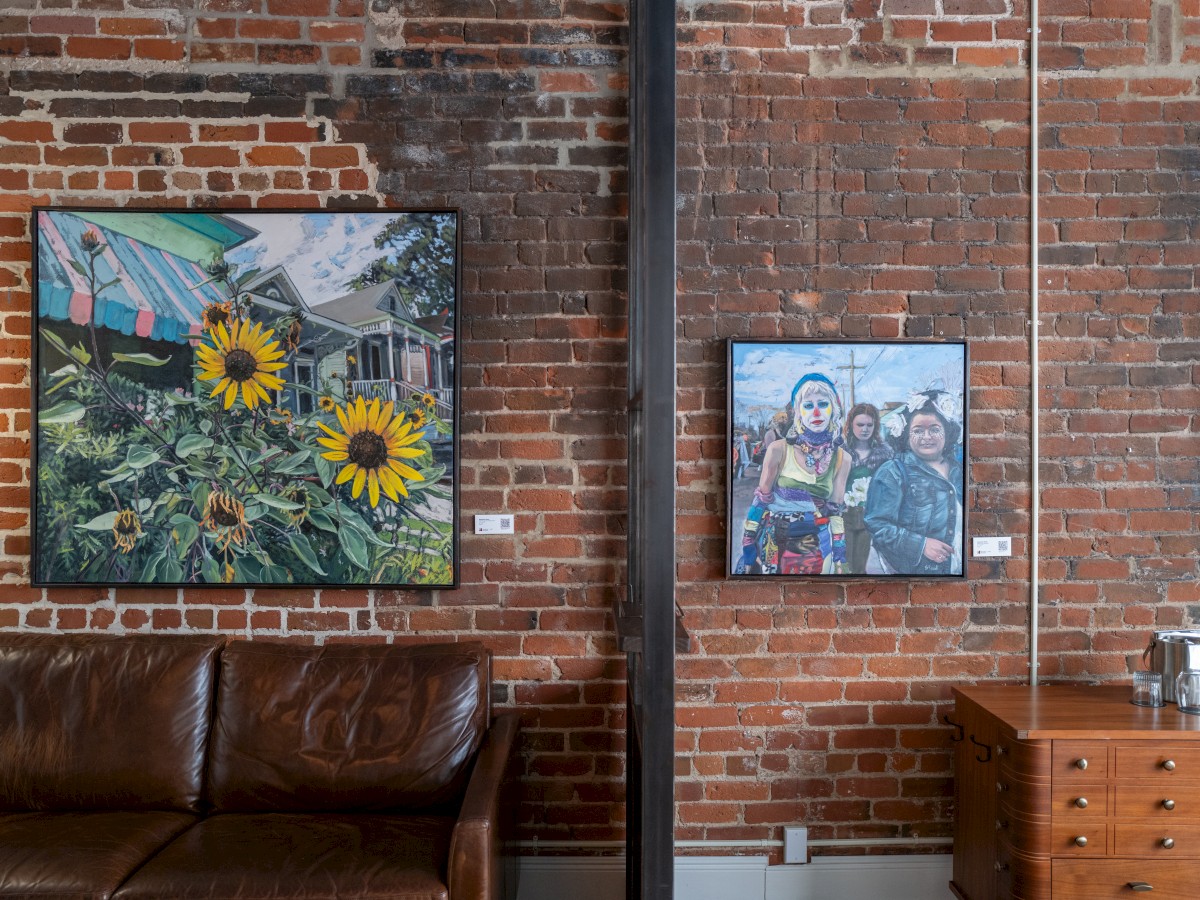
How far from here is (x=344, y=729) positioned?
241cm

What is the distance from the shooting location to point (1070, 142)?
2682 mm

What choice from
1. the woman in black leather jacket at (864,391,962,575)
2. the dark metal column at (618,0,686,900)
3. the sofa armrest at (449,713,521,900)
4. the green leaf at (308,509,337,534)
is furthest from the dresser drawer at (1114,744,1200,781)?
the green leaf at (308,509,337,534)

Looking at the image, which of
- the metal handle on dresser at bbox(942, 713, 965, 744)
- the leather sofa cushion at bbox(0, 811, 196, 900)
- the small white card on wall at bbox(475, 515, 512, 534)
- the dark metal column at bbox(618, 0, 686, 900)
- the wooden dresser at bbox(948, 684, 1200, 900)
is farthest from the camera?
the small white card on wall at bbox(475, 515, 512, 534)

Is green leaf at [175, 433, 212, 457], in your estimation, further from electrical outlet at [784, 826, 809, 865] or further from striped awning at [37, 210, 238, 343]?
electrical outlet at [784, 826, 809, 865]

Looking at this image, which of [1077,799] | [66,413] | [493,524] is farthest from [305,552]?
[1077,799]

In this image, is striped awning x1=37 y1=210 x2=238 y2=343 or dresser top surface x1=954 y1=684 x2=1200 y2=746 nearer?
dresser top surface x1=954 y1=684 x2=1200 y2=746

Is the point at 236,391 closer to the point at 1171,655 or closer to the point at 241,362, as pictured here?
the point at 241,362

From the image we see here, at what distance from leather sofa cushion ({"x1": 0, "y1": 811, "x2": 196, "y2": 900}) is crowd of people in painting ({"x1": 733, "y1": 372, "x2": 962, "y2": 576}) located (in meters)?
1.89

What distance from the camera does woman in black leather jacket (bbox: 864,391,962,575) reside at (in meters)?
2.65

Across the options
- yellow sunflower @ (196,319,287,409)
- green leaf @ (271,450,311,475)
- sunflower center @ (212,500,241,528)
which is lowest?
sunflower center @ (212,500,241,528)

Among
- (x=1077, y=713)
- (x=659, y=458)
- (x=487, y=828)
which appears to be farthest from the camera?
(x=1077, y=713)

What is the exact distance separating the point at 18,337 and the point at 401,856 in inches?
84.5

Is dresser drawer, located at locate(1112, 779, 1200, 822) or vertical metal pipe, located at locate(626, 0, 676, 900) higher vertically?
vertical metal pipe, located at locate(626, 0, 676, 900)

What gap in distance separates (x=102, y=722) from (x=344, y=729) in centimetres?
73
